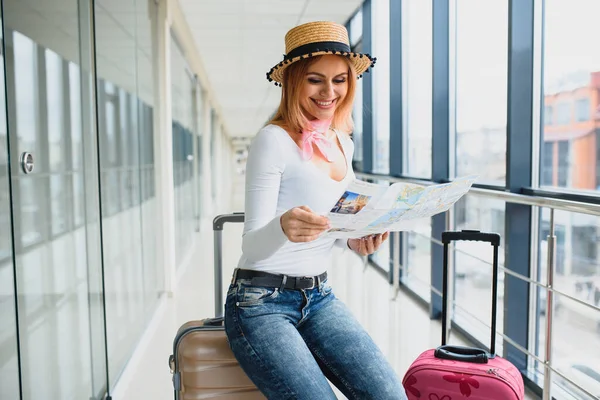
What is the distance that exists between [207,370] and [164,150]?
10.6 feet

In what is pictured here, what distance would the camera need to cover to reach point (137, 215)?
3445mm

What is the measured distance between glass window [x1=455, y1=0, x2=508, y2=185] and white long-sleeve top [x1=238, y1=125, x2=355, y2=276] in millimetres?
1788

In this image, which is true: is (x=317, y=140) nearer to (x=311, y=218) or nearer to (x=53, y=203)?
(x=311, y=218)

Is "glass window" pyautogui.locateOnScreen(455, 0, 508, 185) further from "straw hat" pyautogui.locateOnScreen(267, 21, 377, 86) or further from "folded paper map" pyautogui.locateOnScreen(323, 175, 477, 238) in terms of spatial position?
"folded paper map" pyautogui.locateOnScreen(323, 175, 477, 238)

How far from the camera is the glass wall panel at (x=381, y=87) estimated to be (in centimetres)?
529

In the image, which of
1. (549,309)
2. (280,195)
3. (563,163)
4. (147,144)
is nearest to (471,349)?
(549,309)

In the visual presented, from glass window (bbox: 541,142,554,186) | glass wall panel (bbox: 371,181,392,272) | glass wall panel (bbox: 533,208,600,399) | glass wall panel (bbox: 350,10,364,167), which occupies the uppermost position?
glass wall panel (bbox: 350,10,364,167)

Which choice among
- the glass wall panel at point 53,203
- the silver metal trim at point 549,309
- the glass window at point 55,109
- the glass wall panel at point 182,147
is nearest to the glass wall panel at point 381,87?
the glass wall panel at point 182,147

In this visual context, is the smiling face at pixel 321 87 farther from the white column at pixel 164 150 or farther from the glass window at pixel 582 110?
the white column at pixel 164 150

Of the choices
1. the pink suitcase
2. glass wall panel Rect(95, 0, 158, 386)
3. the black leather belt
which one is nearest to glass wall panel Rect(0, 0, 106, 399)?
glass wall panel Rect(95, 0, 158, 386)

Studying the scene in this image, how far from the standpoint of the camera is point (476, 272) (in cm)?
359

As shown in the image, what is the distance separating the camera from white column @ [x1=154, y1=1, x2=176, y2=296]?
4297 millimetres

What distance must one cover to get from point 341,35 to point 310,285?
63cm

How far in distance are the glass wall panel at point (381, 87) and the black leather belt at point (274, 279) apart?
4.06 meters
